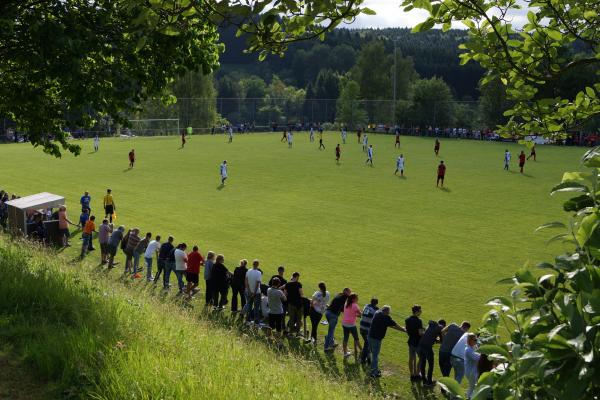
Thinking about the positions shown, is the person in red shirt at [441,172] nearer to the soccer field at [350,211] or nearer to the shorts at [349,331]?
the soccer field at [350,211]

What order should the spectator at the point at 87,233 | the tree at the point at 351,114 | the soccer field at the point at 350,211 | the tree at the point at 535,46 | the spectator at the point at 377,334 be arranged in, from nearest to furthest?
the tree at the point at 535,46 → the spectator at the point at 377,334 → the soccer field at the point at 350,211 → the spectator at the point at 87,233 → the tree at the point at 351,114

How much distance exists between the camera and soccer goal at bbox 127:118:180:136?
3017 inches

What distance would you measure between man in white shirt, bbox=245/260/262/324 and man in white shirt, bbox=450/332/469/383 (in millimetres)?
4722

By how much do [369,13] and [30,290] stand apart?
685cm

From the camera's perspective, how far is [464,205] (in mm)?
28047

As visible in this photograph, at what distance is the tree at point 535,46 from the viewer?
612 cm

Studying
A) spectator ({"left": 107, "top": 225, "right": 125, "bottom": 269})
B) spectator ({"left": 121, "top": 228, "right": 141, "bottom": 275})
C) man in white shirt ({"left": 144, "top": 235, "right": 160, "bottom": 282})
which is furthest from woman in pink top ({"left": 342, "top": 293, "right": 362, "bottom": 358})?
spectator ({"left": 107, "top": 225, "right": 125, "bottom": 269})

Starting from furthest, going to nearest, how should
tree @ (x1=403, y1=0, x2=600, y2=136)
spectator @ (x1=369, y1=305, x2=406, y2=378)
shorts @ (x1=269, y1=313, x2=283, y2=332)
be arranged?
shorts @ (x1=269, y1=313, x2=283, y2=332) < spectator @ (x1=369, y1=305, x2=406, y2=378) < tree @ (x1=403, y1=0, x2=600, y2=136)

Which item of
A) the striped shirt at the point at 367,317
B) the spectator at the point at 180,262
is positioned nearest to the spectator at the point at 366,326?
the striped shirt at the point at 367,317

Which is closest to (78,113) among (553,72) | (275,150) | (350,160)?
(553,72)

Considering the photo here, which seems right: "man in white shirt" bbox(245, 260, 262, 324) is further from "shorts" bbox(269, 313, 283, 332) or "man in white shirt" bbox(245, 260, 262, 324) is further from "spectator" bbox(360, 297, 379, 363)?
"spectator" bbox(360, 297, 379, 363)

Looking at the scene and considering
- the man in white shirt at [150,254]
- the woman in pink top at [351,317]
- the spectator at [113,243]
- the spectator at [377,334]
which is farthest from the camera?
the spectator at [113,243]

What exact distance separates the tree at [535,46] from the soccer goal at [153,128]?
7146 cm

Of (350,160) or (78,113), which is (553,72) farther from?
A: (350,160)
